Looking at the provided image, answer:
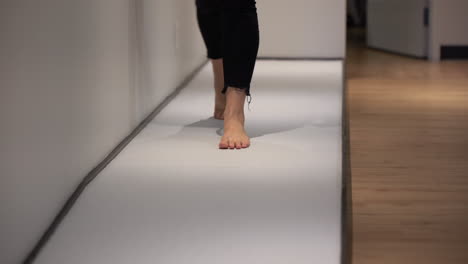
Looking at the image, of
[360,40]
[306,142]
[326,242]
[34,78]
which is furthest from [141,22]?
[360,40]

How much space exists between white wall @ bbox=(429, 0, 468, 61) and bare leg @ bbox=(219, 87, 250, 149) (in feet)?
8.92

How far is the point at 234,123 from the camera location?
2.00m

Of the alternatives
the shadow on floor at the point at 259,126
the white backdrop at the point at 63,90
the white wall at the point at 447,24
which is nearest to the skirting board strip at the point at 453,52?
the white wall at the point at 447,24

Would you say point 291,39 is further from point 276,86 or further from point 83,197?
point 83,197

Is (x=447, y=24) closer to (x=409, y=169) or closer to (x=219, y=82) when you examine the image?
(x=219, y=82)

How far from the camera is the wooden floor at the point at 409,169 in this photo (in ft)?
4.72

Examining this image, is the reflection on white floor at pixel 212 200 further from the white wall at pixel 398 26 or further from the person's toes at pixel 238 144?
the white wall at pixel 398 26

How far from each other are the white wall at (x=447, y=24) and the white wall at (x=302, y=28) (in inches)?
24.4

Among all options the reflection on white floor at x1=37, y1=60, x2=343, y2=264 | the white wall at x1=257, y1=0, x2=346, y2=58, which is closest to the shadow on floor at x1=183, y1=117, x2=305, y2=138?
the reflection on white floor at x1=37, y1=60, x2=343, y2=264

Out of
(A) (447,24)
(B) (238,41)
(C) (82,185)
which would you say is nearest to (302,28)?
(A) (447,24)

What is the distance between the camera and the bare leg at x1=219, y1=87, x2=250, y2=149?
1973 millimetres

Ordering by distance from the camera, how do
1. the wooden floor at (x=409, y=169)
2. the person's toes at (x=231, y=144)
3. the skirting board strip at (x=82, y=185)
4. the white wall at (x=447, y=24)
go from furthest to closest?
the white wall at (x=447, y=24), the person's toes at (x=231, y=144), the wooden floor at (x=409, y=169), the skirting board strip at (x=82, y=185)

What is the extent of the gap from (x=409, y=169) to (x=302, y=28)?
2303 mm

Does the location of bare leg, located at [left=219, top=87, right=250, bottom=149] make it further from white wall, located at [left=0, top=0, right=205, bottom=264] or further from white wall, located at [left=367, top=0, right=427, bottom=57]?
white wall, located at [left=367, top=0, right=427, bottom=57]
